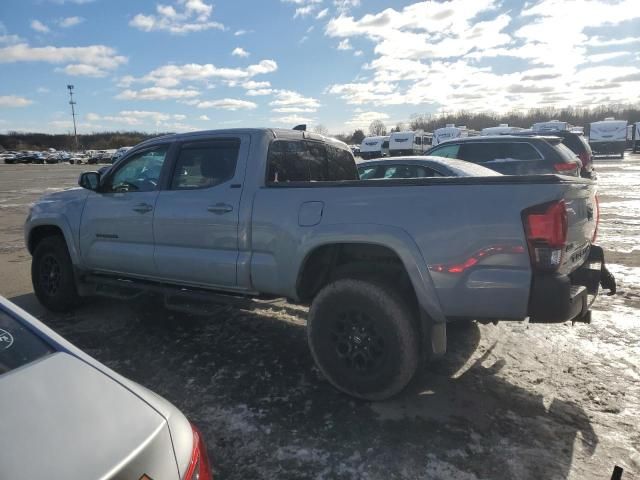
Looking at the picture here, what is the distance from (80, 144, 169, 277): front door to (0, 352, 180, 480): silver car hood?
2.97 metres

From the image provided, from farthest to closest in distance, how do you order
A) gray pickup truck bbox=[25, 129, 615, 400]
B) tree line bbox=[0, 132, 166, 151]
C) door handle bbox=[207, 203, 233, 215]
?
tree line bbox=[0, 132, 166, 151]
door handle bbox=[207, 203, 233, 215]
gray pickup truck bbox=[25, 129, 615, 400]

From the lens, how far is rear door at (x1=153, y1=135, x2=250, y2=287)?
3934 millimetres

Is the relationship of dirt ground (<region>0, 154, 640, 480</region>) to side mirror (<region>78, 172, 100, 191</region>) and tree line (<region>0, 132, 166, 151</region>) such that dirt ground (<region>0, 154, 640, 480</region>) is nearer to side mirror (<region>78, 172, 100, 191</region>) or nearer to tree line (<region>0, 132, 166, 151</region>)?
side mirror (<region>78, 172, 100, 191</region>)

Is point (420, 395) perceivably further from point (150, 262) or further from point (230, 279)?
point (150, 262)

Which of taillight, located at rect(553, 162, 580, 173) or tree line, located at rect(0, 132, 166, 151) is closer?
taillight, located at rect(553, 162, 580, 173)

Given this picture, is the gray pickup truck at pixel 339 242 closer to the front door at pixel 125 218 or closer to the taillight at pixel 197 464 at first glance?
the front door at pixel 125 218

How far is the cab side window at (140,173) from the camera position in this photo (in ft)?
15.1

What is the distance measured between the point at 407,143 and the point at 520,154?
93.6 ft

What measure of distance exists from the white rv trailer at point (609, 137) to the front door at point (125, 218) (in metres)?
39.9

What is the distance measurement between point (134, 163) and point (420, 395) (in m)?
3.44

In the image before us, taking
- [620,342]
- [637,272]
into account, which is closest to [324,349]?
[620,342]

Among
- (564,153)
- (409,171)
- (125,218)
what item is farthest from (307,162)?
(564,153)

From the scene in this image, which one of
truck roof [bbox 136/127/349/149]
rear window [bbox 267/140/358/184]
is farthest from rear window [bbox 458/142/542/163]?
truck roof [bbox 136/127/349/149]

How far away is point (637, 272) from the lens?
6285mm
